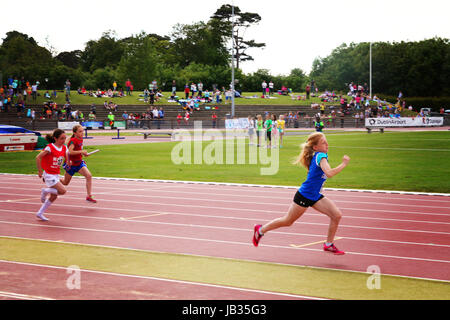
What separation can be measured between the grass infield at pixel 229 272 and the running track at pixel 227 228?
261mm

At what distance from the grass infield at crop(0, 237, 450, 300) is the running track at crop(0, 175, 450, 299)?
0.26 m

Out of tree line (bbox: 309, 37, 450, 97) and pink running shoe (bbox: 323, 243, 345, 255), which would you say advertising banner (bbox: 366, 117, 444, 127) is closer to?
tree line (bbox: 309, 37, 450, 97)

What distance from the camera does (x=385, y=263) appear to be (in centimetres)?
698

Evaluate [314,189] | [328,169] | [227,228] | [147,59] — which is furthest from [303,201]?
[147,59]

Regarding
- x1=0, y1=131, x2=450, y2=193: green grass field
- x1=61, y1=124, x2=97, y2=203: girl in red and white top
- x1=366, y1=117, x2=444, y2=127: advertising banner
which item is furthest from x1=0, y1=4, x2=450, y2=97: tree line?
x1=61, y1=124, x2=97, y2=203: girl in red and white top

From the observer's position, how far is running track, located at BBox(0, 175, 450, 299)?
663cm

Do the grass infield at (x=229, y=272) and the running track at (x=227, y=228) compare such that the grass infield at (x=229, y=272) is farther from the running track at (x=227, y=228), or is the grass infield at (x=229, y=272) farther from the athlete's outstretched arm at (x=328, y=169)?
the athlete's outstretched arm at (x=328, y=169)

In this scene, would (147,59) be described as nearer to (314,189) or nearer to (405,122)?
(405,122)

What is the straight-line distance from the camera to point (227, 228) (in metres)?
9.31

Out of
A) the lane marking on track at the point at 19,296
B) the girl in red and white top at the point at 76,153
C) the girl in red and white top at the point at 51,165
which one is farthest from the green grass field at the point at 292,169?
the lane marking on track at the point at 19,296

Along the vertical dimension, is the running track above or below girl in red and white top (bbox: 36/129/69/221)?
below

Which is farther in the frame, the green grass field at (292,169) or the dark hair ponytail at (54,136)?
the green grass field at (292,169)

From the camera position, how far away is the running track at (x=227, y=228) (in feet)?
21.8
